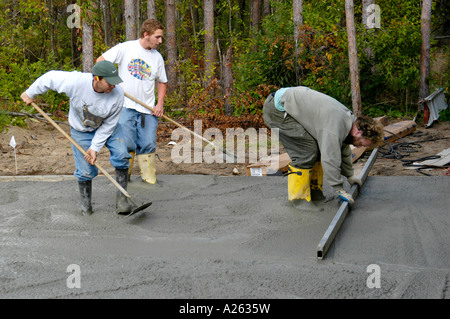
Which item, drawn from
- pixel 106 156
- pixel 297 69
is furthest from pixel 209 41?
pixel 106 156

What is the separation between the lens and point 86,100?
14.0ft

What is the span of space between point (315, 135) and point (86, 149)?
1.98 metres

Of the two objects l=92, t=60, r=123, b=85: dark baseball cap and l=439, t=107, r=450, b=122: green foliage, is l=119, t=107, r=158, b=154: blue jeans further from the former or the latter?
l=439, t=107, r=450, b=122: green foliage

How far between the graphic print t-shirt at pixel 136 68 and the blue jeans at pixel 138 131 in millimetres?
74

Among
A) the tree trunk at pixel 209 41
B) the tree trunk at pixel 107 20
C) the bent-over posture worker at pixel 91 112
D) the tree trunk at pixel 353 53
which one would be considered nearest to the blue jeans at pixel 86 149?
the bent-over posture worker at pixel 91 112

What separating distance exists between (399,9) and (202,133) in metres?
5.69

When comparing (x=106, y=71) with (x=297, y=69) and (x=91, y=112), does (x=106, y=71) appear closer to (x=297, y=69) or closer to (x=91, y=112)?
(x=91, y=112)

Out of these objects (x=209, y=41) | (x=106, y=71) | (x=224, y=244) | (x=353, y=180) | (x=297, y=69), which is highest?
(x=209, y=41)

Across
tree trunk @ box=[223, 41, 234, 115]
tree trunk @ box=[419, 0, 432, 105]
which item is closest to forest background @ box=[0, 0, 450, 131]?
tree trunk @ box=[223, 41, 234, 115]

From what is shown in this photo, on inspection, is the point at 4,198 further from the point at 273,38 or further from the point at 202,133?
the point at 273,38

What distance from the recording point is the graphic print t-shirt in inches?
204

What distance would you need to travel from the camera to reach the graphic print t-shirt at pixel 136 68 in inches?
204

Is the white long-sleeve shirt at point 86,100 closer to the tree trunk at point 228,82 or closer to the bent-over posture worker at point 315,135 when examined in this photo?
the bent-over posture worker at point 315,135
